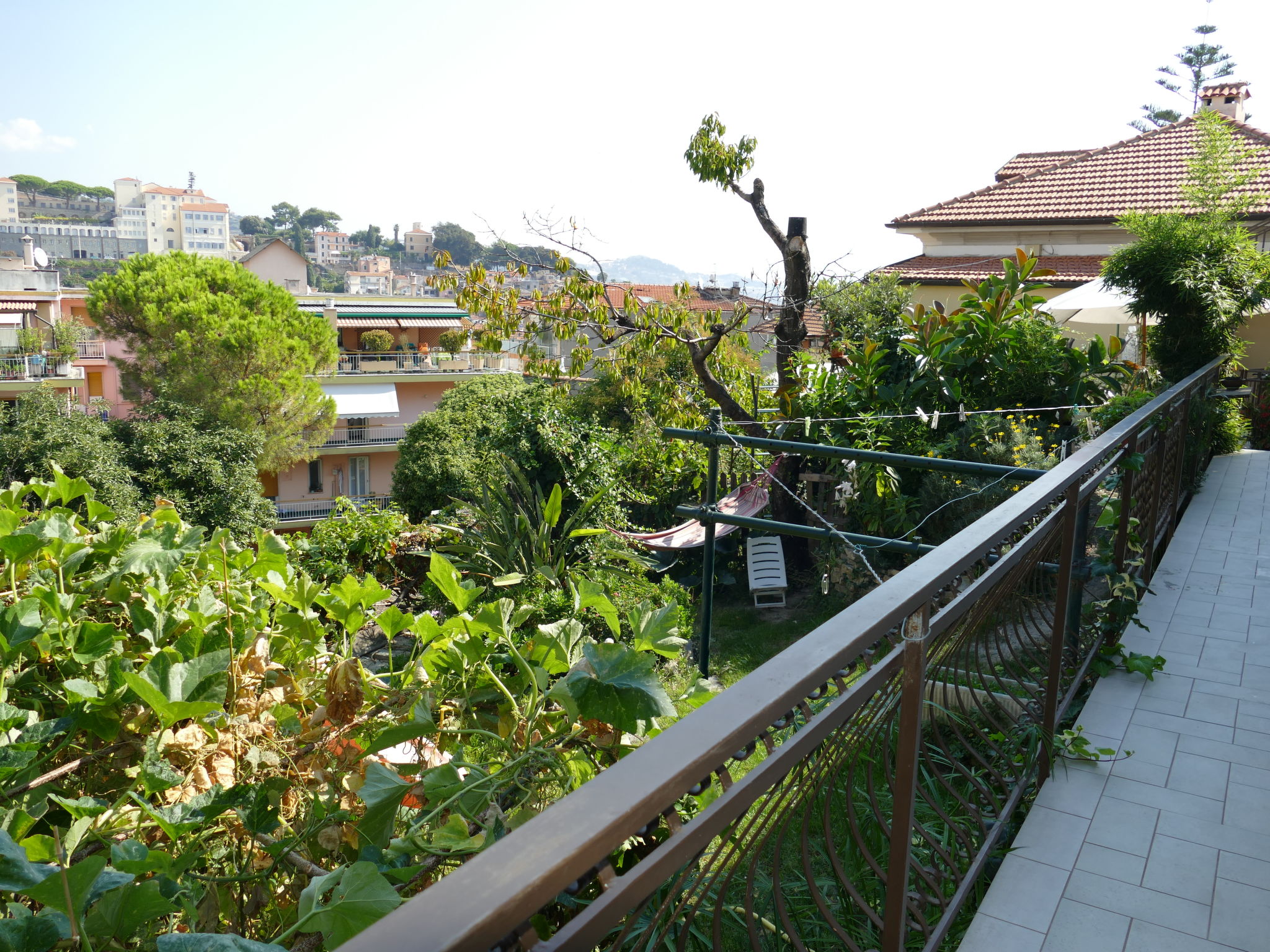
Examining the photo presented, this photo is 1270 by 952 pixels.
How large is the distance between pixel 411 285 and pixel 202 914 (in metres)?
56.6

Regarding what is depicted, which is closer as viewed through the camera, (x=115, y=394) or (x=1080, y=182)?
(x=1080, y=182)

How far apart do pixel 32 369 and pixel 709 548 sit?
35.8 metres

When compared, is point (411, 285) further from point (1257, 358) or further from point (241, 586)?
point (241, 586)

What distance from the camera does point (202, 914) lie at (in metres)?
1.16

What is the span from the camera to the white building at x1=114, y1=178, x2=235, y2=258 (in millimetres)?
127875

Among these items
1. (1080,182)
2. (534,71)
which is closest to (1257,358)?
(1080,182)

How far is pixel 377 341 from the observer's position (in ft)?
126

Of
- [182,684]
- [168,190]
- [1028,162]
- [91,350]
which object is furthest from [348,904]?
[168,190]

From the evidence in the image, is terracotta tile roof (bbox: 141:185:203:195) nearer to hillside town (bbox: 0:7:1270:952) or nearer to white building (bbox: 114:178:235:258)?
white building (bbox: 114:178:235:258)

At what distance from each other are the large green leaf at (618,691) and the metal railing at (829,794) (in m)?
0.14

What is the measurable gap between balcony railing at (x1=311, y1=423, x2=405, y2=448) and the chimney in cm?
2764

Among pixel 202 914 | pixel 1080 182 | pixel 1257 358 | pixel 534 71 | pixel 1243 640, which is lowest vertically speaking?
pixel 1243 640

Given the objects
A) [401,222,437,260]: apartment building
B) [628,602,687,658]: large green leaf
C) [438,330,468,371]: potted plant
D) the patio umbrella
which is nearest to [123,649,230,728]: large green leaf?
[628,602,687,658]: large green leaf

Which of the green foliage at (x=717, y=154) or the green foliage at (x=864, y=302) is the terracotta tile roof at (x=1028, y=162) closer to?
the green foliage at (x=864, y=302)
